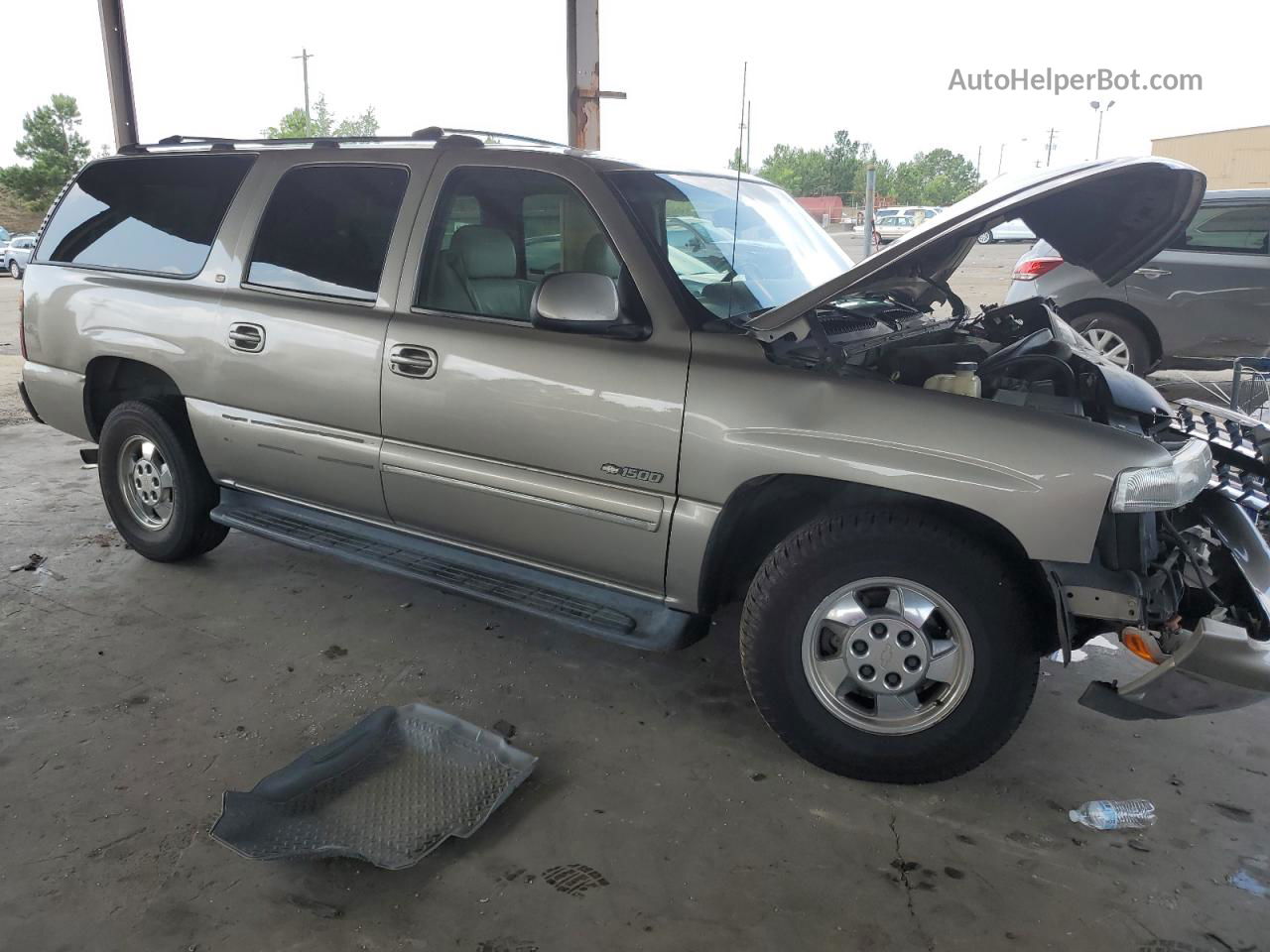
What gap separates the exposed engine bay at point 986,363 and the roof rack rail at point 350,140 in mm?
1476

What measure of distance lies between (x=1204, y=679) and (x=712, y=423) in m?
1.47

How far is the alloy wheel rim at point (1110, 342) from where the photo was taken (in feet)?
26.2

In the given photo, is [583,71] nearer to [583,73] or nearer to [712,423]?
[583,73]

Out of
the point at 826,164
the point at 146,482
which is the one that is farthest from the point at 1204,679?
the point at 826,164

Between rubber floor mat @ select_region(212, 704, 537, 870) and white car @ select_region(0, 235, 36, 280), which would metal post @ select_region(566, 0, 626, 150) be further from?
white car @ select_region(0, 235, 36, 280)

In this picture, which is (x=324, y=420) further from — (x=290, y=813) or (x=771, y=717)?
(x=771, y=717)

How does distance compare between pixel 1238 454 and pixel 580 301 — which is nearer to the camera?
pixel 580 301

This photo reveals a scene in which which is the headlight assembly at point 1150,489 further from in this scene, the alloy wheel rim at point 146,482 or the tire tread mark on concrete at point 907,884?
the alloy wheel rim at point 146,482

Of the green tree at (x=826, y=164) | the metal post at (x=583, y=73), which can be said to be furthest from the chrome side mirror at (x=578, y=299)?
the green tree at (x=826, y=164)

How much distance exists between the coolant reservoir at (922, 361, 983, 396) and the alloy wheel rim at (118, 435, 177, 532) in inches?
134

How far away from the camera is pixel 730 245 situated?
344 cm

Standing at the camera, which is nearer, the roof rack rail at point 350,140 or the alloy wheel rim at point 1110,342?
the roof rack rail at point 350,140

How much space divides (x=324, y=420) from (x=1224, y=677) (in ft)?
10.1

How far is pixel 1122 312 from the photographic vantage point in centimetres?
796
